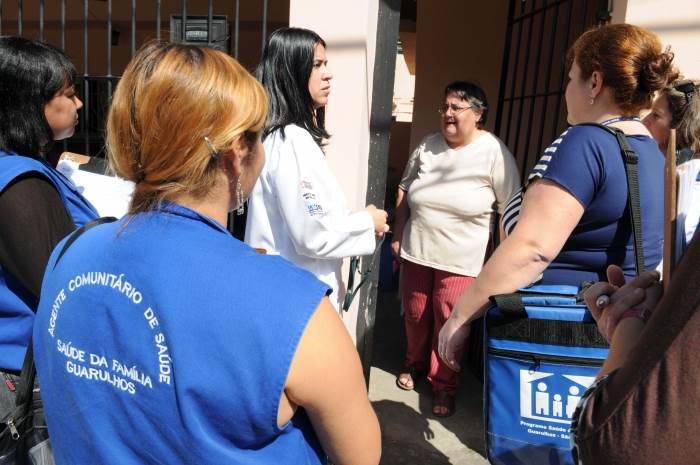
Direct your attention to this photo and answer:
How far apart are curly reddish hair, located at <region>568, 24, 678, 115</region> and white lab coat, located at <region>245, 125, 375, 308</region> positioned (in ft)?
3.02

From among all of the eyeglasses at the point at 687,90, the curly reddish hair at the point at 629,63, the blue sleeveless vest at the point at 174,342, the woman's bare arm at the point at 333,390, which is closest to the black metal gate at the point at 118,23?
the eyeglasses at the point at 687,90

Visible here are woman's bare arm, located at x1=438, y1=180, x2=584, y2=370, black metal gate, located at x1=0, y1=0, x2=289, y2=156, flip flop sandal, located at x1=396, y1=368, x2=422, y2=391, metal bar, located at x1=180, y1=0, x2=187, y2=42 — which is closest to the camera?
woman's bare arm, located at x1=438, y1=180, x2=584, y2=370

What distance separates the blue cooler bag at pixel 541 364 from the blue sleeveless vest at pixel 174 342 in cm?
78

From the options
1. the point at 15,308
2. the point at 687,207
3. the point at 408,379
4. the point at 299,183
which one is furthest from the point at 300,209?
the point at 408,379

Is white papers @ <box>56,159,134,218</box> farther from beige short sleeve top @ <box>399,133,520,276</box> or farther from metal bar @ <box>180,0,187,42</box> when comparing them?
beige short sleeve top @ <box>399,133,520,276</box>

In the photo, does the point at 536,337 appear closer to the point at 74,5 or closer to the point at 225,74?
the point at 225,74

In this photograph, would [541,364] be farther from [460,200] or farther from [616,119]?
[460,200]

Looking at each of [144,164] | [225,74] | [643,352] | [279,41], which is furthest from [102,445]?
[279,41]

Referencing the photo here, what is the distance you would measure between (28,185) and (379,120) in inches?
72.7

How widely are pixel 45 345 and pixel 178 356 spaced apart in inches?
12.6

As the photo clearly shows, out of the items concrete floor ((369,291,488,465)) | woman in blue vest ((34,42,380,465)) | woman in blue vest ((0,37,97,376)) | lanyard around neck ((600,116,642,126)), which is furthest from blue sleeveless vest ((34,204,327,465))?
concrete floor ((369,291,488,465))

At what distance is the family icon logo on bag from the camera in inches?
57.9

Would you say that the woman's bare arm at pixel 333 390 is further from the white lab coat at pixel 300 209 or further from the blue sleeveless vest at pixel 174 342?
the white lab coat at pixel 300 209

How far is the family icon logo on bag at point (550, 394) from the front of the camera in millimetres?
1472
